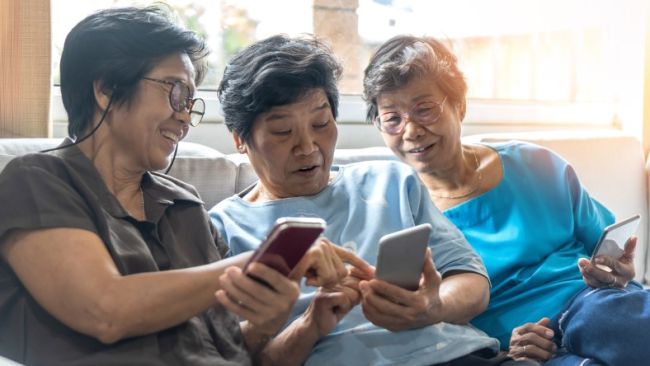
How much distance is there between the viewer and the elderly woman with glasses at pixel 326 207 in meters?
1.57

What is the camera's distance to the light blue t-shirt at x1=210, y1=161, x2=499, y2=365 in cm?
158

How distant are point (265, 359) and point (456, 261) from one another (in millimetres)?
437

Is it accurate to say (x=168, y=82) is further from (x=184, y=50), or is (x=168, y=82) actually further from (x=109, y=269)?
(x=109, y=269)

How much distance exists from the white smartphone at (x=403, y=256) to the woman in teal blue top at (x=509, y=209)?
517 millimetres

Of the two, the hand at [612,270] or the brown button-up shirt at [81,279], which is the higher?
the brown button-up shirt at [81,279]

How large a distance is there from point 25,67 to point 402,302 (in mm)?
1043

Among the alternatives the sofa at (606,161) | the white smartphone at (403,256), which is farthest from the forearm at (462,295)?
the sofa at (606,161)

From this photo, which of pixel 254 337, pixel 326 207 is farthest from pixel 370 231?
pixel 254 337

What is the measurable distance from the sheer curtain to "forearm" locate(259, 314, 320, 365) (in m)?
0.79

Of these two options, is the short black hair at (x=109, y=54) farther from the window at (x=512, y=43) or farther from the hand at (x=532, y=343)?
the window at (x=512, y=43)

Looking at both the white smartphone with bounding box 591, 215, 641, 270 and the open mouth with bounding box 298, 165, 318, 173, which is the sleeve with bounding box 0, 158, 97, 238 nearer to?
the open mouth with bounding box 298, 165, 318, 173

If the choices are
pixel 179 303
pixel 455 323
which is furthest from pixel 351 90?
pixel 179 303

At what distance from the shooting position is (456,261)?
1703mm

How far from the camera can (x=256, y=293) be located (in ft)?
4.07
